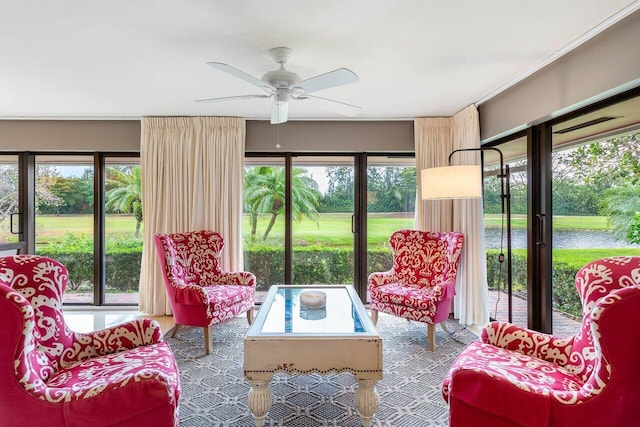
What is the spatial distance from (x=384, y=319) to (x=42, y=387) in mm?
3070

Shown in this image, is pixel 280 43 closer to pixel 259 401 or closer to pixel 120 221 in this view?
pixel 259 401

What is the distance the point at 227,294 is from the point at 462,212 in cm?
261

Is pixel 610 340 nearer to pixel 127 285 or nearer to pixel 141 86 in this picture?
pixel 141 86

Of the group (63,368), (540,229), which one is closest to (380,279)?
(540,229)

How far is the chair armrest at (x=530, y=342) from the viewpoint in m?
1.76

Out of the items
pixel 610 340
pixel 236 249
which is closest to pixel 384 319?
pixel 236 249

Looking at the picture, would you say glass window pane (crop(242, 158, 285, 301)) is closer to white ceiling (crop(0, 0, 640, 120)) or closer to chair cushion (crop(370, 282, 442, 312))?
white ceiling (crop(0, 0, 640, 120))

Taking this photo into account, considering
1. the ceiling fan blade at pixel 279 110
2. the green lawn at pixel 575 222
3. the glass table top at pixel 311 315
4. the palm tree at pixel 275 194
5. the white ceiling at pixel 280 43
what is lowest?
the glass table top at pixel 311 315

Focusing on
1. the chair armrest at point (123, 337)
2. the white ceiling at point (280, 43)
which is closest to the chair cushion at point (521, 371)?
the chair armrest at point (123, 337)


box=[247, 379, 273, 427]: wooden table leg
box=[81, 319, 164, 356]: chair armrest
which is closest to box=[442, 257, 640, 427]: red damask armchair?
box=[247, 379, 273, 427]: wooden table leg

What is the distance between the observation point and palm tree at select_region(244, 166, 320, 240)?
422 cm

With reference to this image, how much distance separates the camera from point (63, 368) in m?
1.70

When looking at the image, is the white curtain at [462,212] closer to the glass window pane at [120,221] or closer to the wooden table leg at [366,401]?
the wooden table leg at [366,401]

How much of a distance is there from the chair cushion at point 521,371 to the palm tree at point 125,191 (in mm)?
3982
